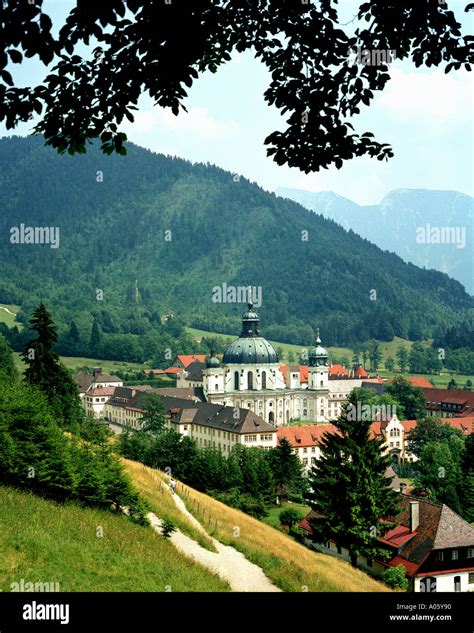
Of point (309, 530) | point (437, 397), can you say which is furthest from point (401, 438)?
point (309, 530)

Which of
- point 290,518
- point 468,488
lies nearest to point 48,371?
point 290,518

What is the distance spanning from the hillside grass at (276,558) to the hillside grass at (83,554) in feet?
8.39

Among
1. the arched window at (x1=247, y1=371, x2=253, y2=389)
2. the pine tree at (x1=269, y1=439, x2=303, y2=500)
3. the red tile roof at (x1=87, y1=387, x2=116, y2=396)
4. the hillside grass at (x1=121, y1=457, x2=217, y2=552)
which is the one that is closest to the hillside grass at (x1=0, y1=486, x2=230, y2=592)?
the hillside grass at (x1=121, y1=457, x2=217, y2=552)

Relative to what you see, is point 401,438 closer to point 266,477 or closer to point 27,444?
point 266,477

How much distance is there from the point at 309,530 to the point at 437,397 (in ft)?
270

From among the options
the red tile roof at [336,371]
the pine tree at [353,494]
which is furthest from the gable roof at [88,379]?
the pine tree at [353,494]

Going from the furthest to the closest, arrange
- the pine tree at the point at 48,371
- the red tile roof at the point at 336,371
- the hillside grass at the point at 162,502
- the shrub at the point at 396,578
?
the red tile roof at the point at 336,371, the pine tree at the point at 48,371, the shrub at the point at 396,578, the hillside grass at the point at 162,502

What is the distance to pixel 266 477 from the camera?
58.0 metres

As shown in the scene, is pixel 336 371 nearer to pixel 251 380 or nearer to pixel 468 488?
pixel 251 380

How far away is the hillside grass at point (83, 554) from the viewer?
16375 mm

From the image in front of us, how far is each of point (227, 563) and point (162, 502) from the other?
7584mm

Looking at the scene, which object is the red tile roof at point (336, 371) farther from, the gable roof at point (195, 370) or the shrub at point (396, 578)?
the shrub at point (396, 578)

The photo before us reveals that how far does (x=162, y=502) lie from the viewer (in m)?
30.3

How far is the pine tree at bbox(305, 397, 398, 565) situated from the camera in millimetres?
37344
